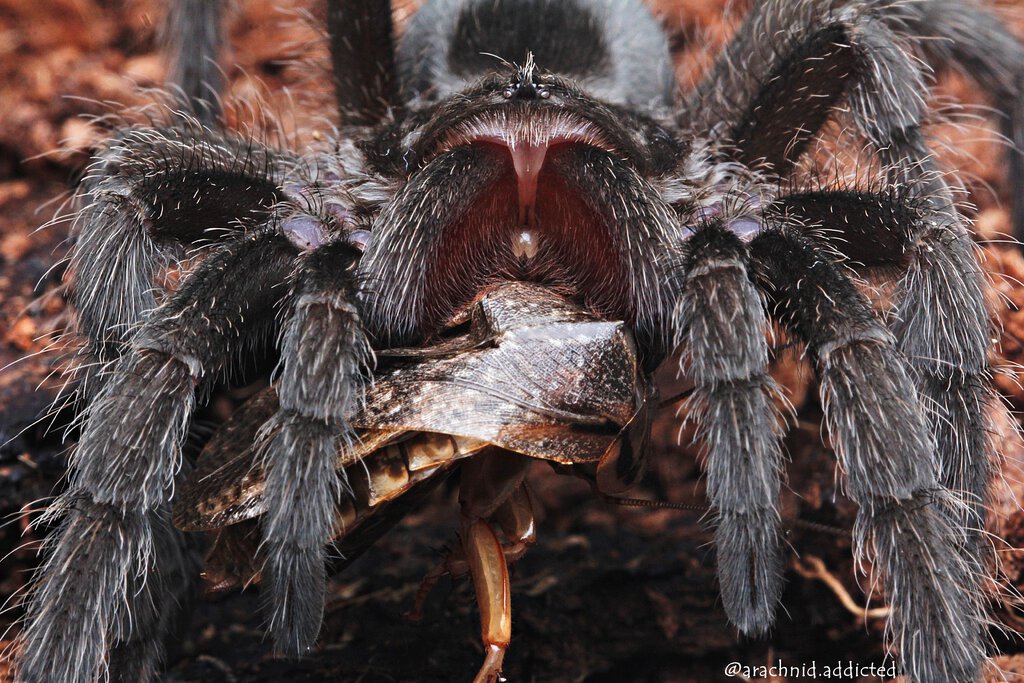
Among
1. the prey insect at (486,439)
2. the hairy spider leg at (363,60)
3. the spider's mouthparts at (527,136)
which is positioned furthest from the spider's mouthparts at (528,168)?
the hairy spider leg at (363,60)

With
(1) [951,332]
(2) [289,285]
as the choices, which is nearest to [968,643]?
(1) [951,332]

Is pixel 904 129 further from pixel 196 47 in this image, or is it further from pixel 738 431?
pixel 196 47

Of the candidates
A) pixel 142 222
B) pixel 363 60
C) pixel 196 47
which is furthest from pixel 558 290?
pixel 196 47

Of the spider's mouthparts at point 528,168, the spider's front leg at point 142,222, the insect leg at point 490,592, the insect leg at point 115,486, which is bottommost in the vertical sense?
the insect leg at point 490,592

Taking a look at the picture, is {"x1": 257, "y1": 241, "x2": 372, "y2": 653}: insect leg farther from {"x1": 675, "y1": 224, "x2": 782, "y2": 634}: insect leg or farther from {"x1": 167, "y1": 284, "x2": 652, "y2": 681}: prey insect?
{"x1": 675, "y1": 224, "x2": 782, "y2": 634}: insect leg

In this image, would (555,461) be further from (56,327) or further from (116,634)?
(56,327)

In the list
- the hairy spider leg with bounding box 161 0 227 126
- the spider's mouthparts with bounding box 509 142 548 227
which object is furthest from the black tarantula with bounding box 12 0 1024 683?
the hairy spider leg with bounding box 161 0 227 126

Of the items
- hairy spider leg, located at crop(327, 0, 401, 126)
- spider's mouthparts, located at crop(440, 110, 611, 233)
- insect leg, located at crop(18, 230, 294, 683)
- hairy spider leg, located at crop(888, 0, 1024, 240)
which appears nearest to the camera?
insect leg, located at crop(18, 230, 294, 683)

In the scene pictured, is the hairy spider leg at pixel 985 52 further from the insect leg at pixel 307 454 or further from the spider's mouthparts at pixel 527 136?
→ the insect leg at pixel 307 454
